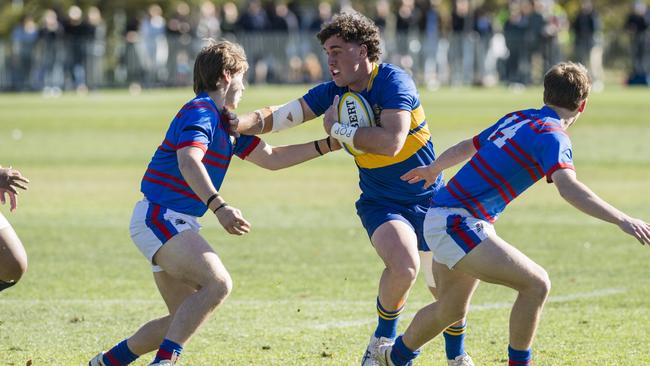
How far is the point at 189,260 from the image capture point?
6.38 metres

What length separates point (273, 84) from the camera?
3753 cm

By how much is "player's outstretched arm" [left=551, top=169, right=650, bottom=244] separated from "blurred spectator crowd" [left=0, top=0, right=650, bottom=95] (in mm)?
28765

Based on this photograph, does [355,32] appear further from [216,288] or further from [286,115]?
[216,288]

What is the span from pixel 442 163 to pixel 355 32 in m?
1.06

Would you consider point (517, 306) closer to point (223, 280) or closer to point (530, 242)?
point (223, 280)

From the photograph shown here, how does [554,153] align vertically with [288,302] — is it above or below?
above

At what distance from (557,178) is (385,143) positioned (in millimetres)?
1310

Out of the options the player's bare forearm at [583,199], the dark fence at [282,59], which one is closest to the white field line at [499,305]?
the player's bare forearm at [583,199]

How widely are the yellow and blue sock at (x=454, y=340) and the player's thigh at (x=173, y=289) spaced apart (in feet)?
5.17

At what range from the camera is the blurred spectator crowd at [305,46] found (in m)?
35.4

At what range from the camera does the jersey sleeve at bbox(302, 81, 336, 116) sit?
7.75m

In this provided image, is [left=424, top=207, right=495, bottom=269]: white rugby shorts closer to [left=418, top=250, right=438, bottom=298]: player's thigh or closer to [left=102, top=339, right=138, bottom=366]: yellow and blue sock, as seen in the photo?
[left=418, top=250, right=438, bottom=298]: player's thigh

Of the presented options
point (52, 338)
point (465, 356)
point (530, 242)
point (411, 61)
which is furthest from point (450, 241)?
point (411, 61)

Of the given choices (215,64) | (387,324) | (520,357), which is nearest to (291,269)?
(387,324)
